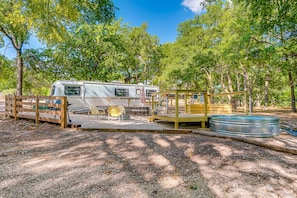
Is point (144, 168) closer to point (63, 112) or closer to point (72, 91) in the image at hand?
point (63, 112)

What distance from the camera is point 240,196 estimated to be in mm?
2170

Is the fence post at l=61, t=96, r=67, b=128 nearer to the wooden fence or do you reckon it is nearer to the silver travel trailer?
the wooden fence

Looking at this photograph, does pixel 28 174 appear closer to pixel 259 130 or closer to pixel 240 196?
pixel 240 196

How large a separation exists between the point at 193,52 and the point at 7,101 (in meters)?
11.9

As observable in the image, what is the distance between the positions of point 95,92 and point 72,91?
126 centimetres

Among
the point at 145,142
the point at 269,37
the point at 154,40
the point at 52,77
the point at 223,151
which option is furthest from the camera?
the point at 154,40

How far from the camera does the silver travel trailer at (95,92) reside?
35.3 feet

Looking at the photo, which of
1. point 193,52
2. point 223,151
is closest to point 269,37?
point 193,52

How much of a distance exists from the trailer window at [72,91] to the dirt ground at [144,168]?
6.56 m

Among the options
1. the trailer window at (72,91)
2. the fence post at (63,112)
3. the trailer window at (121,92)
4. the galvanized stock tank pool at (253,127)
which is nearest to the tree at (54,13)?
the fence post at (63,112)

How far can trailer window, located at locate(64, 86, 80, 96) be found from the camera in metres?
10.8

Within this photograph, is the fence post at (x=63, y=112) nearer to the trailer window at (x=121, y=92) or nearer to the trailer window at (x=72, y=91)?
the trailer window at (x=72, y=91)

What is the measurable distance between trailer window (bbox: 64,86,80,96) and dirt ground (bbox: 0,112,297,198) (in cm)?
656

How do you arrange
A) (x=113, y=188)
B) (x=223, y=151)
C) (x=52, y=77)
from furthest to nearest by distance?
(x=52, y=77), (x=223, y=151), (x=113, y=188)
